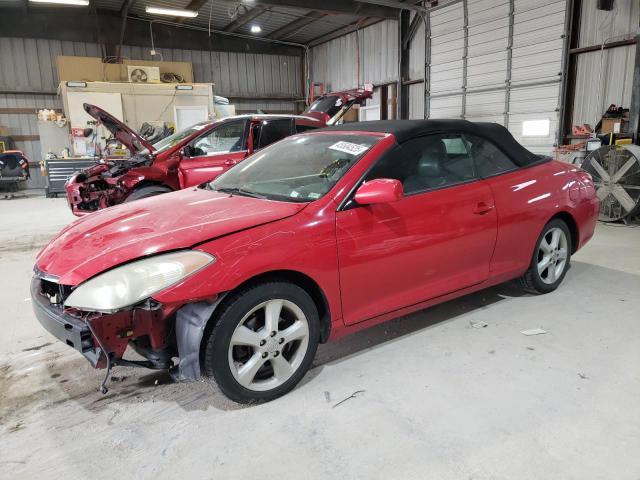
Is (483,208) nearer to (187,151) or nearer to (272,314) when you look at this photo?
(272,314)

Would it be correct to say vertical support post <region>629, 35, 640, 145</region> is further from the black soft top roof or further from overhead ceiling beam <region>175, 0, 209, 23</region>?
overhead ceiling beam <region>175, 0, 209, 23</region>

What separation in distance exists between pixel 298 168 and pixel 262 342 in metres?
1.15

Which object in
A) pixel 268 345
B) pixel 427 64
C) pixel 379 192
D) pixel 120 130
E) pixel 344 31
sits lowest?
pixel 268 345

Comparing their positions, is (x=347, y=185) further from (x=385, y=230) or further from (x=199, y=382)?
(x=199, y=382)

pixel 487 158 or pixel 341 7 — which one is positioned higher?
pixel 341 7

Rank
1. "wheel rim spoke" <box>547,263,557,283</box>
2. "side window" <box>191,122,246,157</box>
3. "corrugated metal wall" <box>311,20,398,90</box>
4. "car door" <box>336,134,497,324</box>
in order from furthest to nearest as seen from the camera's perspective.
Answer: "corrugated metal wall" <box>311,20,398,90</box> → "side window" <box>191,122,246,157</box> → "wheel rim spoke" <box>547,263,557,283</box> → "car door" <box>336,134,497,324</box>

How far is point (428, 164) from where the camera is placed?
268 centimetres

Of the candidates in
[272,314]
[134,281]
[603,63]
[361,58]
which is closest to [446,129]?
[272,314]

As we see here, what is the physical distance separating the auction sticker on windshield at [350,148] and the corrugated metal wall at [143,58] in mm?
14090

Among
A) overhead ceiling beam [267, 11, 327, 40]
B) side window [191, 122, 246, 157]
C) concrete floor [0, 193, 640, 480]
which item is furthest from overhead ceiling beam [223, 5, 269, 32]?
concrete floor [0, 193, 640, 480]

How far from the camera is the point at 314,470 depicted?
1745 millimetres

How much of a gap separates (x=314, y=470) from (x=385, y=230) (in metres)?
1.17

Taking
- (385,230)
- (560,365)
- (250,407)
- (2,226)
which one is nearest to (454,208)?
(385,230)

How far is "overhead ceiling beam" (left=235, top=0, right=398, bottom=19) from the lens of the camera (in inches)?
394
